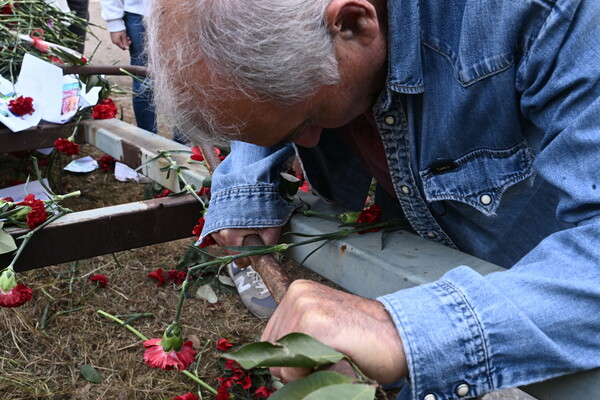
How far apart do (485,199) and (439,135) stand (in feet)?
0.49

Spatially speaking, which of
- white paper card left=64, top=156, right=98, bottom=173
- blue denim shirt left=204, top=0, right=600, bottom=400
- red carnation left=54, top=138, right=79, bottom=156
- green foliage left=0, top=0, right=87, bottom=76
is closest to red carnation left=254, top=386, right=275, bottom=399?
blue denim shirt left=204, top=0, right=600, bottom=400

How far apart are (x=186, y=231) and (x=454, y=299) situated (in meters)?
1.03

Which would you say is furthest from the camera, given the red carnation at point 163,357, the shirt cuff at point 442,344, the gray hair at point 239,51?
the red carnation at point 163,357

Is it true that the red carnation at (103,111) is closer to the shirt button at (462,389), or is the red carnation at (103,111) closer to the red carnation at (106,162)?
the red carnation at (106,162)

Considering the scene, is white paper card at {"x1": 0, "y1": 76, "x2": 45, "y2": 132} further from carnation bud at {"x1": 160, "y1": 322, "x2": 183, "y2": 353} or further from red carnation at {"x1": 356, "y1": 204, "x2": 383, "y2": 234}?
red carnation at {"x1": 356, "y1": 204, "x2": 383, "y2": 234}

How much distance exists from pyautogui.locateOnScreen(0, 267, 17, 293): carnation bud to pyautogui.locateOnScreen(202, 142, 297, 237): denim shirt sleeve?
17.0 inches

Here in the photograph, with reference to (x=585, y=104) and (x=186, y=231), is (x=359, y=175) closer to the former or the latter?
(x=186, y=231)

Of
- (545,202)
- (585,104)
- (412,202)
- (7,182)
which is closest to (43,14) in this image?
(7,182)

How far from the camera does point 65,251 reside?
146 centimetres

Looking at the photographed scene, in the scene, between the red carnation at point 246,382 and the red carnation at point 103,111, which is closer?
the red carnation at point 246,382

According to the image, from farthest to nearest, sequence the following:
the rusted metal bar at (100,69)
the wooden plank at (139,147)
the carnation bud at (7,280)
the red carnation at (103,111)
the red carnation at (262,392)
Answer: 1. the red carnation at (103,111)
2. the rusted metal bar at (100,69)
3. the wooden plank at (139,147)
4. the red carnation at (262,392)
5. the carnation bud at (7,280)

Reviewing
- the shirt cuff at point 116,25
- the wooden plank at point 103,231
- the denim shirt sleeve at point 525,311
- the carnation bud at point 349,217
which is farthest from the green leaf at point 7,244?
the shirt cuff at point 116,25

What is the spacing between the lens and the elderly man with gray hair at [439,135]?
0.75 meters

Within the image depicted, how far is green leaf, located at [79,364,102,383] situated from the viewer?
Answer: 1787 millimetres
